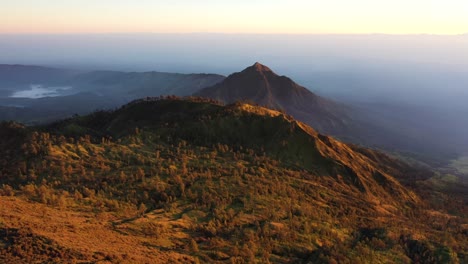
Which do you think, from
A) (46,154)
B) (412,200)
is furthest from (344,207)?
(46,154)

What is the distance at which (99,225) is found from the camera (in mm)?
24625

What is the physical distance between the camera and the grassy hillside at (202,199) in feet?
76.9

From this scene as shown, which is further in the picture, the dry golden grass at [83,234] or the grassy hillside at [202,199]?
the grassy hillside at [202,199]

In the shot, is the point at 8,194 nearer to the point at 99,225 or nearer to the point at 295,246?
Answer: the point at 99,225

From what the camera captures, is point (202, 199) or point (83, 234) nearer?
point (83, 234)

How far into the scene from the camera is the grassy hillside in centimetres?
2344

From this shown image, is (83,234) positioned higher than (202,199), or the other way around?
(83,234)

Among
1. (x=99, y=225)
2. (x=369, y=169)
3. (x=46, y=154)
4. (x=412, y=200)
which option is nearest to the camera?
(x=99, y=225)

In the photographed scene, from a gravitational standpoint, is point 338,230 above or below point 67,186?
below

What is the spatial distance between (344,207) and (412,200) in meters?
23.3

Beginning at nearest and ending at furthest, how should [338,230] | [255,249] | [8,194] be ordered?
[255,249] < [8,194] < [338,230]

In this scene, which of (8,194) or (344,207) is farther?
(344,207)

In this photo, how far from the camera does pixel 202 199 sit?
113ft

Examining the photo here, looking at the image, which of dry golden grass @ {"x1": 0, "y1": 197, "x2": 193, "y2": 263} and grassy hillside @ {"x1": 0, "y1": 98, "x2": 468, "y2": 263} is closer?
A: dry golden grass @ {"x1": 0, "y1": 197, "x2": 193, "y2": 263}
